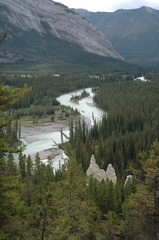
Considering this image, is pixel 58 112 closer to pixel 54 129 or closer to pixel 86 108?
pixel 86 108

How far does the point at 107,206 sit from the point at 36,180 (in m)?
17.2

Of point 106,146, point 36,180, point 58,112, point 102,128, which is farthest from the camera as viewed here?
point 58,112

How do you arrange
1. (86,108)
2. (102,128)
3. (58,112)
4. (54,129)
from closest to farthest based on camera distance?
(102,128), (54,129), (58,112), (86,108)

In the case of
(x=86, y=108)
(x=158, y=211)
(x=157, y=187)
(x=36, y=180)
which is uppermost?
(x=157, y=187)

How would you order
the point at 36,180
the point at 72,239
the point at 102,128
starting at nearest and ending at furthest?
the point at 72,239, the point at 36,180, the point at 102,128

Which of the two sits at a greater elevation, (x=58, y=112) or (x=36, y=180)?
(x=36, y=180)

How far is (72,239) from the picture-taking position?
79.3 feet

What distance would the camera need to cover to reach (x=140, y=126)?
131m

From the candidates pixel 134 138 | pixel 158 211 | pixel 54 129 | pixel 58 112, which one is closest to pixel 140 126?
pixel 134 138

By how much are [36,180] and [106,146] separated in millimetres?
40106

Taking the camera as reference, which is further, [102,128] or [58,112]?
[58,112]

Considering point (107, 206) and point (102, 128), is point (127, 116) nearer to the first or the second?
point (102, 128)

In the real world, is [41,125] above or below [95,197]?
below

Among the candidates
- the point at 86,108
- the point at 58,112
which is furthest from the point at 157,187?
the point at 86,108
